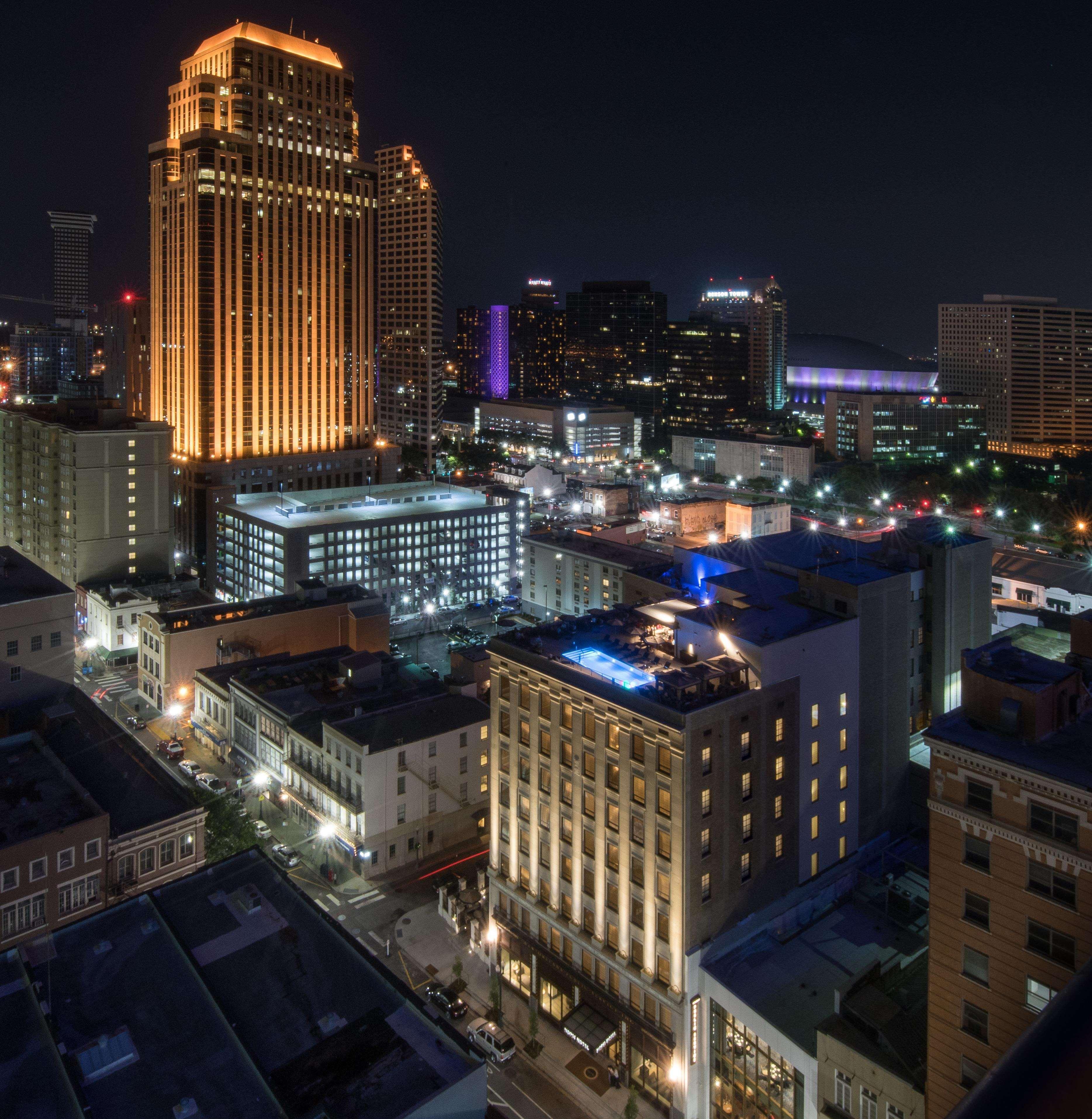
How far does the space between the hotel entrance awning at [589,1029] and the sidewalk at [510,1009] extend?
0.58 m

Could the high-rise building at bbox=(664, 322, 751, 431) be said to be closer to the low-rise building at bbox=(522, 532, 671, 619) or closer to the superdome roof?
the superdome roof

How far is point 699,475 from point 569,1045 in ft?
347

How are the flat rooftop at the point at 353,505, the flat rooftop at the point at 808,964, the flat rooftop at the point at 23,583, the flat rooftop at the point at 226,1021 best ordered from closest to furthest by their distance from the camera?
1. the flat rooftop at the point at 226,1021
2. the flat rooftop at the point at 808,964
3. the flat rooftop at the point at 23,583
4. the flat rooftop at the point at 353,505

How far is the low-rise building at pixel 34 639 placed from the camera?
36.6 m

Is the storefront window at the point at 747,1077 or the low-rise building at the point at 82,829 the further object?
the low-rise building at the point at 82,829

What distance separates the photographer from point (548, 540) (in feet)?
204

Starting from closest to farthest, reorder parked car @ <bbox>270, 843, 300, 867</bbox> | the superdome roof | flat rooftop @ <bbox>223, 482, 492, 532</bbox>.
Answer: parked car @ <bbox>270, 843, 300, 867</bbox>, flat rooftop @ <bbox>223, 482, 492, 532</bbox>, the superdome roof

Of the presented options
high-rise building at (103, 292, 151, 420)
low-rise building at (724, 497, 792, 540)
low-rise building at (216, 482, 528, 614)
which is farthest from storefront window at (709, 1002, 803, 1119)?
high-rise building at (103, 292, 151, 420)

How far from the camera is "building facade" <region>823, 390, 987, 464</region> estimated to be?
117625mm

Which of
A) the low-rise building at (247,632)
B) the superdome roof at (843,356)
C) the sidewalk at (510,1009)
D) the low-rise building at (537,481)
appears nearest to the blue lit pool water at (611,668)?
the sidewalk at (510,1009)

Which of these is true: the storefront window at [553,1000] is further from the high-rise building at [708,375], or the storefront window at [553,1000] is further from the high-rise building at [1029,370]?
the high-rise building at [708,375]

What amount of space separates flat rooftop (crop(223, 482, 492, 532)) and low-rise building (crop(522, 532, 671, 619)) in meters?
6.87

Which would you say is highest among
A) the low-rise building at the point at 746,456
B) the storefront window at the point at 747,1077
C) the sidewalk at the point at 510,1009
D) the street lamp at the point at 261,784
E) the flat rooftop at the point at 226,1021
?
the low-rise building at the point at 746,456

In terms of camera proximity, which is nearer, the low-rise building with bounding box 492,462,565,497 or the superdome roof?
the low-rise building with bounding box 492,462,565,497
